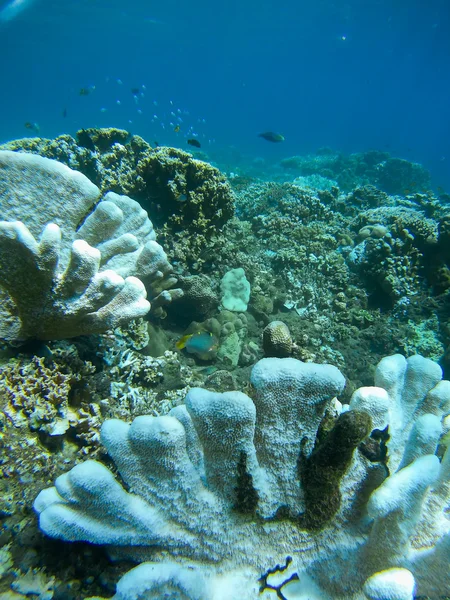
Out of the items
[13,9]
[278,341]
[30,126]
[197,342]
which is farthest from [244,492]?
[13,9]

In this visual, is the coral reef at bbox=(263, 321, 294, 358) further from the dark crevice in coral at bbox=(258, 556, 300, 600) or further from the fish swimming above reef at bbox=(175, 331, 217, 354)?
the dark crevice in coral at bbox=(258, 556, 300, 600)

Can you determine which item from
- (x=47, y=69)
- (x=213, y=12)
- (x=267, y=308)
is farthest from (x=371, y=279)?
(x=47, y=69)

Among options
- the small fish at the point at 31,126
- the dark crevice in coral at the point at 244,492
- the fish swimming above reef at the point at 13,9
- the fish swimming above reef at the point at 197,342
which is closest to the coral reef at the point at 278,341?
the fish swimming above reef at the point at 197,342

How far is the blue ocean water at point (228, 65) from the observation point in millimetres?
53094

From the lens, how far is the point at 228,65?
10775 centimetres

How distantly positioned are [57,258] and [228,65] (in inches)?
5249

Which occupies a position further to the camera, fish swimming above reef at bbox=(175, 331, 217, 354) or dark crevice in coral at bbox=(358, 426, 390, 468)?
fish swimming above reef at bbox=(175, 331, 217, 354)

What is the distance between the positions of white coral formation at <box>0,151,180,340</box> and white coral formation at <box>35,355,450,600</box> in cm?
123

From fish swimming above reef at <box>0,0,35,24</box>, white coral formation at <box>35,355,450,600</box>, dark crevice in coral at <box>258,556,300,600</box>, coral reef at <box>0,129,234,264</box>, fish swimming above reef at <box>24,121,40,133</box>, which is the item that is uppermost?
fish swimming above reef at <box>0,0,35,24</box>

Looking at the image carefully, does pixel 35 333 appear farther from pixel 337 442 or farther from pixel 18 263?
pixel 337 442

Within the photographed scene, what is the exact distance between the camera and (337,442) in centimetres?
149

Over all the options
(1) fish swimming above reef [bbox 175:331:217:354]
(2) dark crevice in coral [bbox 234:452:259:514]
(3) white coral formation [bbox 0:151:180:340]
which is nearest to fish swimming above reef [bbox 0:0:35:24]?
(3) white coral formation [bbox 0:151:180:340]

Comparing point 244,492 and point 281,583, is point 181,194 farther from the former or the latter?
point 281,583

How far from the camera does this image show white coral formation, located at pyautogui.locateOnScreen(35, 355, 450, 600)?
152 centimetres
